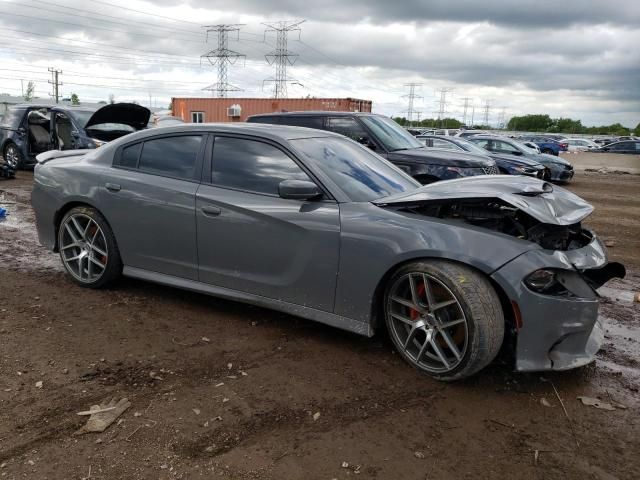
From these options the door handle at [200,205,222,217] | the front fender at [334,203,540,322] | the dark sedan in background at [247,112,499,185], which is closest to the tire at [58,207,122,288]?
the door handle at [200,205,222,217]

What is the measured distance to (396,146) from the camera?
8570mm

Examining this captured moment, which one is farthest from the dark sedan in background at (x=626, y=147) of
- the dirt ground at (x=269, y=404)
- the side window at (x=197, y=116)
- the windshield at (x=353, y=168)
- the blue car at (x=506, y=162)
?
the windshield at (x=353, y=168)

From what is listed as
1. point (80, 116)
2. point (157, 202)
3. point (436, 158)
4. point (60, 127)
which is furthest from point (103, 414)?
point (60, 127)

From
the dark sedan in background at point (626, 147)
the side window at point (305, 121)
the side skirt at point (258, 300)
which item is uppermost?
the side window at point (305, 121)

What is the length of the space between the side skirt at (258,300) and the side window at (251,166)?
0.79m

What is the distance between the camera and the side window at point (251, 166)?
391cm

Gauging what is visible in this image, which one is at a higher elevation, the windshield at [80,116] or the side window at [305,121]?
the side window at [305,121]

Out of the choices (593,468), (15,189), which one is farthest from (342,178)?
(15,189)

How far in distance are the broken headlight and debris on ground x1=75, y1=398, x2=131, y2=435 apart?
2.38m

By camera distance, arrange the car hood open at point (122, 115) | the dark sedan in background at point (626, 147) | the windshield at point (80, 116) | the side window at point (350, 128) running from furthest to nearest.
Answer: the dark sedan in background at point (626, 147), the windshield at point (80, 116), the car hood open at point (122, 115), the side window at point (350, 128)

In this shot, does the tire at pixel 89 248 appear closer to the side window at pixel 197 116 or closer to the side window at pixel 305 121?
the side window at pixel 305 121

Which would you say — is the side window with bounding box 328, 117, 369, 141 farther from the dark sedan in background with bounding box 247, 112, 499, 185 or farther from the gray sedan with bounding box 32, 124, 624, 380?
the gray sedan with bounding box 32, 124, 624, 380

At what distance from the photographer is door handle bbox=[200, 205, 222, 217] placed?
400 cm

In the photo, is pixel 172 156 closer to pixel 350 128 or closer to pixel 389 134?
pixel 350 128
